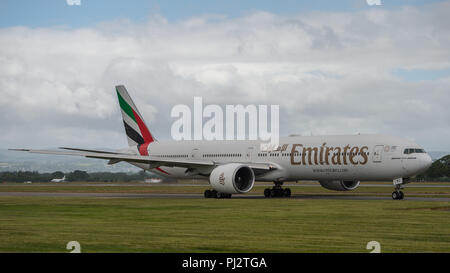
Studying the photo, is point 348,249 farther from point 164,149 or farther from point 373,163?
point 164,149

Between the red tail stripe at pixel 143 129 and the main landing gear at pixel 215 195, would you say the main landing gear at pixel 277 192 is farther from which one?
the red tail stripe at pixel 143 129

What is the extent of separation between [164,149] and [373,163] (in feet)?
64.8

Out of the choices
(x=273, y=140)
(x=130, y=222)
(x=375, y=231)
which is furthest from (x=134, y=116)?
(x=375, y=231)

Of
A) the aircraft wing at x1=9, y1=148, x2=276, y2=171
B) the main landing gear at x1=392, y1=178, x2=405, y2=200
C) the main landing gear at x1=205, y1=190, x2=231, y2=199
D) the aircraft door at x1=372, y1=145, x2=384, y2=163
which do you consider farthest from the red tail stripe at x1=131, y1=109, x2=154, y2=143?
the main landing gear at x1=392, y1=178, x2=405, y2=200

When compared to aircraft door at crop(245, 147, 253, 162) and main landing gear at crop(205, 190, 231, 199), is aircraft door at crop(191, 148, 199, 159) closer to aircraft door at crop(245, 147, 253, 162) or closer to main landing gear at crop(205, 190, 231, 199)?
aircraft door at crop(245, 147, 253, 162)

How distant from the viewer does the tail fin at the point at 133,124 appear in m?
59.1

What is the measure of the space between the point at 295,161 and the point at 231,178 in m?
5.13

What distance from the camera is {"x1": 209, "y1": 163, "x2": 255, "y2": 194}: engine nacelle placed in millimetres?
44906

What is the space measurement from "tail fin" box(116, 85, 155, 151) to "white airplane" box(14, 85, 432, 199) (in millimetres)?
4207

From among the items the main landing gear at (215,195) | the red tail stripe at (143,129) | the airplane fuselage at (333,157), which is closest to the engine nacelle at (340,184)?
the airplane fuselage at (333,157)

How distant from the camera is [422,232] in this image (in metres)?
21.0

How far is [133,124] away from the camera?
5922cm
